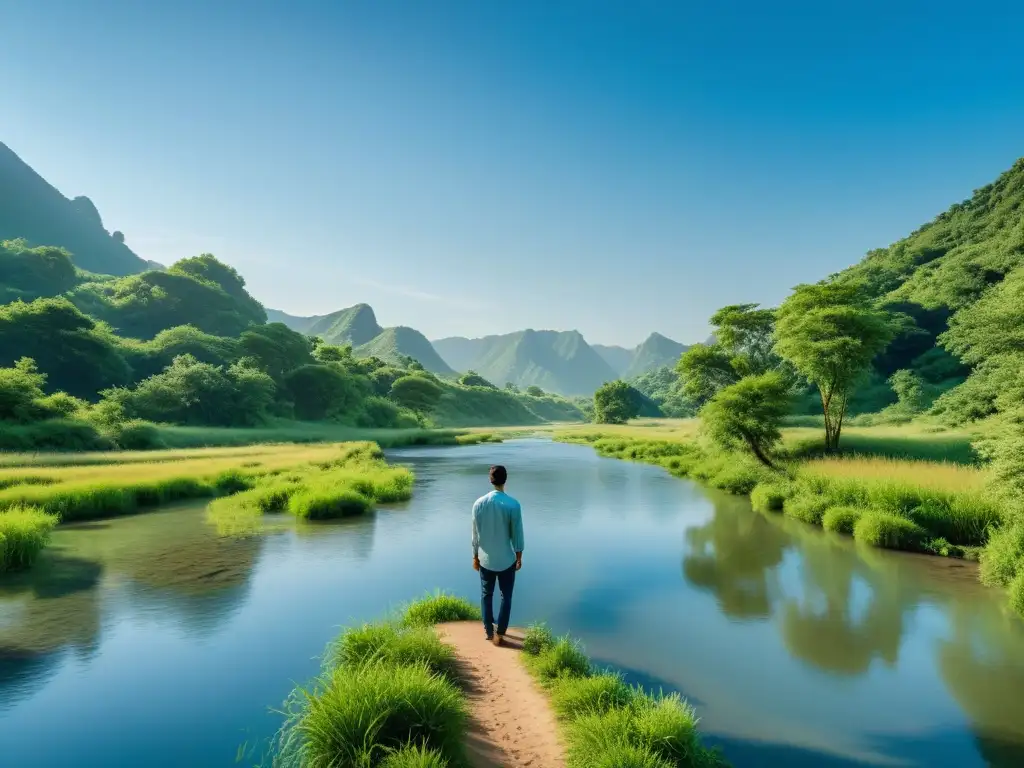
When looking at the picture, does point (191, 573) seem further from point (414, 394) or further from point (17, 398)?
point (414, 394)

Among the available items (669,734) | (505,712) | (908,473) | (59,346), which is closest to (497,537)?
(505,712)

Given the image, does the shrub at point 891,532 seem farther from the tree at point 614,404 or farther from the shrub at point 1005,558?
the tree at point 614,404

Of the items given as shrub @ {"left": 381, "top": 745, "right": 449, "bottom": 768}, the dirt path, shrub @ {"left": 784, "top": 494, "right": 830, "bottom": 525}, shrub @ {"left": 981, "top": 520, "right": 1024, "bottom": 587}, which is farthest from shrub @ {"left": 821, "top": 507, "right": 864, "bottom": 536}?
shrub @ {"left": 381, "top": 745, "right": 449, "bottom": 768}

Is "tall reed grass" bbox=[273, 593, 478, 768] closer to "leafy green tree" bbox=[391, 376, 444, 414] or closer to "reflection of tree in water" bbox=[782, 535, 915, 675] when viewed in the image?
"reflection of tree in water" bbox=[782, 535, 915, 675]

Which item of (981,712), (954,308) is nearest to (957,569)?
(981,712)

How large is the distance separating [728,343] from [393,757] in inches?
2106

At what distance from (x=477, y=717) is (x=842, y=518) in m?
17.8

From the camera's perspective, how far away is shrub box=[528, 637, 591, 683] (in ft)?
24.9

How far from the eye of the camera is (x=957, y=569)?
15.1 metres

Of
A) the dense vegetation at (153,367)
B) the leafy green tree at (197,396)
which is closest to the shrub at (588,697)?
the dense vegetation at (153,367)

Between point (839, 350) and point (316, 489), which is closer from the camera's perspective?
point (316, 489)

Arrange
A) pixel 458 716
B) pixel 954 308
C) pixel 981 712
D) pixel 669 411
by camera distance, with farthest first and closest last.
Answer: pixel 669 411 < pixel 954 308 < pixel 981 712 < pixel 458 716

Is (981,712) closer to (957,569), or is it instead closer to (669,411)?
(957,569)

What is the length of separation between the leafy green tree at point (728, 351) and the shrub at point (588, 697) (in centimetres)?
4653
